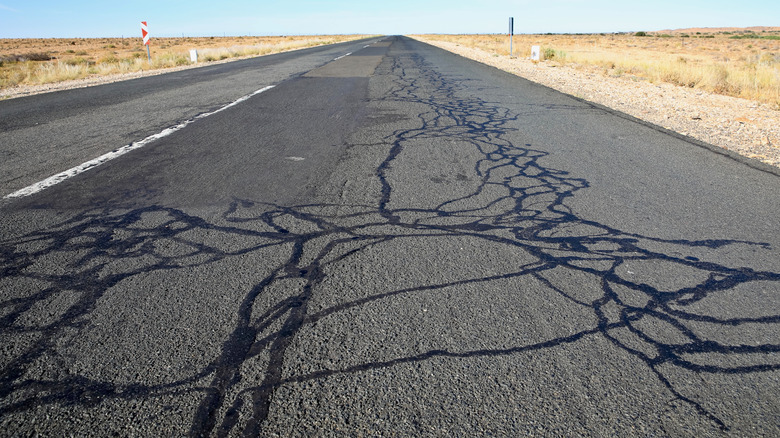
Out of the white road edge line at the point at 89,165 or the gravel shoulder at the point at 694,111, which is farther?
the gravel shoulder at the point at 694,111

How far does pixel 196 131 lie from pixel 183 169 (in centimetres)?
218

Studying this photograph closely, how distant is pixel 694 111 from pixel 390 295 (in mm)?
9493

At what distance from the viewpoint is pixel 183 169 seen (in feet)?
16.9

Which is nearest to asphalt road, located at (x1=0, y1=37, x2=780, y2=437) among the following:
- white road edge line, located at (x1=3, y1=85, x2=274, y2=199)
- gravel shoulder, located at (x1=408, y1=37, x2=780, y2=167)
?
white road edge line, located at (x1=3, y1=85, x2=274, y2=199)

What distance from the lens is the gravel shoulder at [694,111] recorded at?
22.4 ft

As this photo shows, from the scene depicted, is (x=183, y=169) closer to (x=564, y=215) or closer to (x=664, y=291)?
(x=564, y=215)

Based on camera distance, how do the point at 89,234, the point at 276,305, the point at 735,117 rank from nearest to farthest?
the point at 276,305, the point at 89,234, the point at 735,117

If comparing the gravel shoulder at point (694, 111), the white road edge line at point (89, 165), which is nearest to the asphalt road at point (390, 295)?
the white road edge line at point (89, 165)

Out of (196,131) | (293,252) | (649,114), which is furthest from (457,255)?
(649,114)

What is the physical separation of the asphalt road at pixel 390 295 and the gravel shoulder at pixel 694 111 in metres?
1.47

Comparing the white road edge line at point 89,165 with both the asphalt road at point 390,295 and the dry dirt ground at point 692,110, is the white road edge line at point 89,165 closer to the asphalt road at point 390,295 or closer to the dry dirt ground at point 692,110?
the asphalt road at point 390,295

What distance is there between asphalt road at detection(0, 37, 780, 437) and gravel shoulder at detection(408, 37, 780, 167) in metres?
1.47

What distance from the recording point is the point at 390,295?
2.71 meters

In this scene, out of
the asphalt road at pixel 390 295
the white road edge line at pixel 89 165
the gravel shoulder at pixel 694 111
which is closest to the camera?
the asphalt road at pixel 390 295
